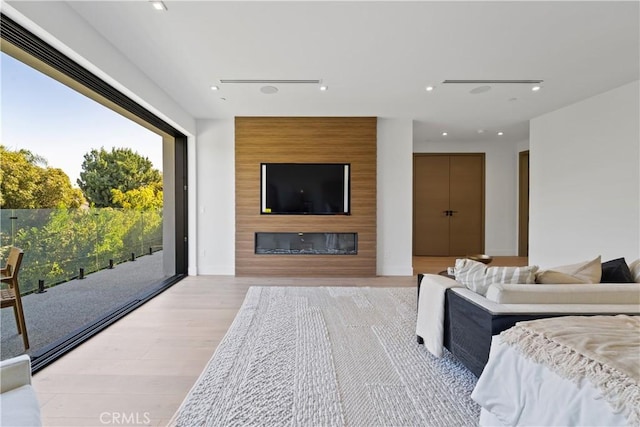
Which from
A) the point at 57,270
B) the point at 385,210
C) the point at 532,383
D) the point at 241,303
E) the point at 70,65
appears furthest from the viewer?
the point at 385,210

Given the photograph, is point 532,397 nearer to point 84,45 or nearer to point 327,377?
point 327,377

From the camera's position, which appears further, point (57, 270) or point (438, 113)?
point (438, 113)

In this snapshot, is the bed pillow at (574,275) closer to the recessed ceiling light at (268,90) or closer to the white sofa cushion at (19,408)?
the white sofa cushion at (19,408)

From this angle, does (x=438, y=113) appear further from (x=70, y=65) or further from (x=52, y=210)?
(x=52, y=210)

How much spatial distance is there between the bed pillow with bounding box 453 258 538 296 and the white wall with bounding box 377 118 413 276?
2.99m

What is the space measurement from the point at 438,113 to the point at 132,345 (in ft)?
15.8

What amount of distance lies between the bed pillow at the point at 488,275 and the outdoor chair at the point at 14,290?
10.4 feet

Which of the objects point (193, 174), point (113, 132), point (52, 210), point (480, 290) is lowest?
point (480, 290)

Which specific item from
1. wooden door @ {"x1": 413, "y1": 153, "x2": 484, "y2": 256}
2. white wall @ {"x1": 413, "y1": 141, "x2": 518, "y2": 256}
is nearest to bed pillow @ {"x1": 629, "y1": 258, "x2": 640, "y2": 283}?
wooden door @ {"x1": 413, "y1": 153, "x2": 484, "y2": 256}

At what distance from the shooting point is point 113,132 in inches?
144

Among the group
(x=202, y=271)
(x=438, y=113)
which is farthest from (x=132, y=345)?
(x=438, y=113)

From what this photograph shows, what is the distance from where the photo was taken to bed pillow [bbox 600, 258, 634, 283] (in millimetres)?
1934

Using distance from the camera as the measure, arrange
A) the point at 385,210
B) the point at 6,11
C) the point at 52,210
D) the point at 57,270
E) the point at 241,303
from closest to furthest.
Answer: the point at 6,11, the point at 52,210, the point at 57,270, the point at 241,303, the point at 385,210

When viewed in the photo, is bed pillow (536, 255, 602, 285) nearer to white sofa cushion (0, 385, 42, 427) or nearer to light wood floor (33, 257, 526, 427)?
light wood floor (33, 257, 526, 427)
